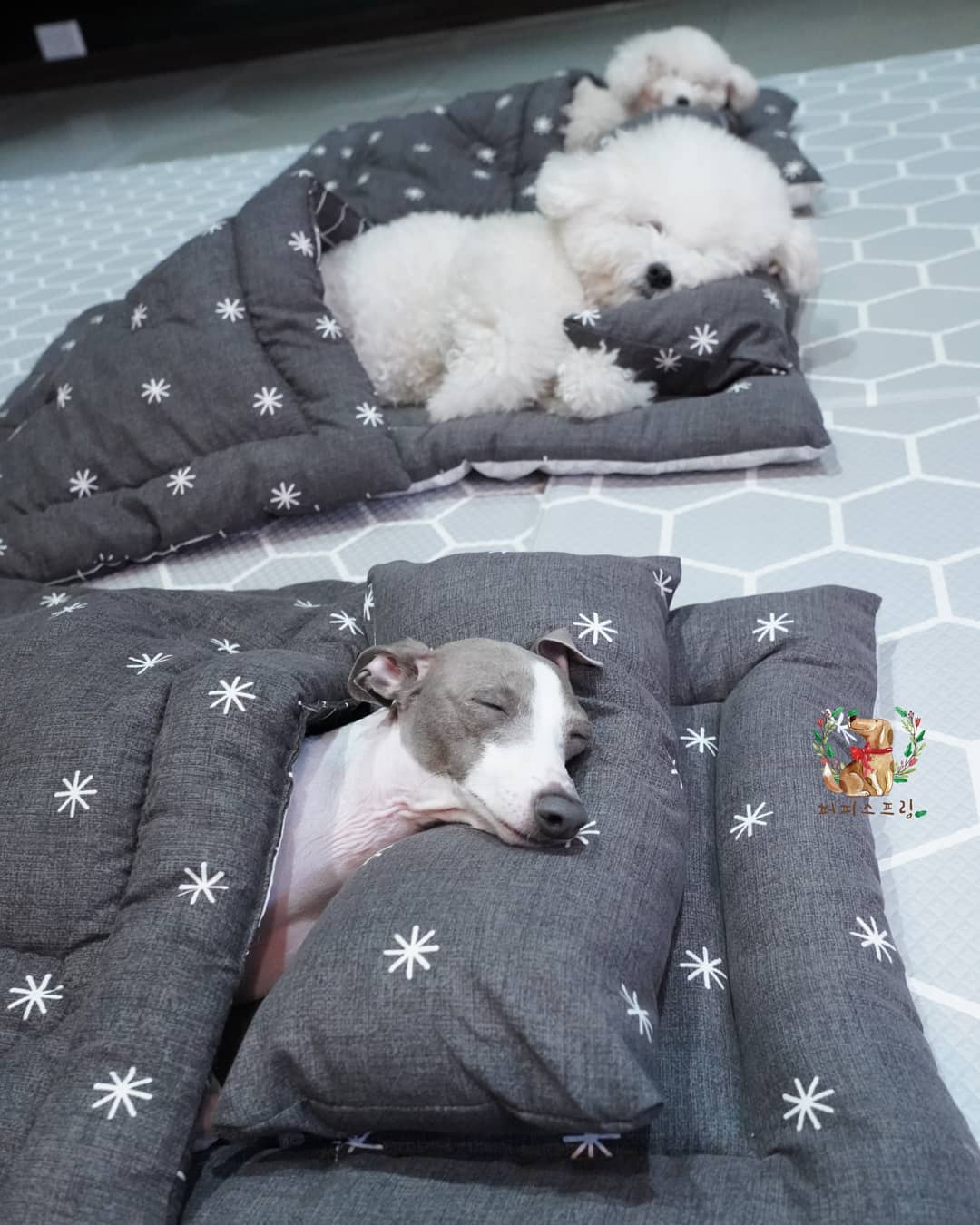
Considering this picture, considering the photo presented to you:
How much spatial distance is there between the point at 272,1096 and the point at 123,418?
4.44 ft

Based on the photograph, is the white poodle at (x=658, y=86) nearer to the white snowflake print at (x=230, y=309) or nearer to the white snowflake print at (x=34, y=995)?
the white snowflake print at (x=230, y=309)

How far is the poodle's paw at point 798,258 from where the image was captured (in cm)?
199

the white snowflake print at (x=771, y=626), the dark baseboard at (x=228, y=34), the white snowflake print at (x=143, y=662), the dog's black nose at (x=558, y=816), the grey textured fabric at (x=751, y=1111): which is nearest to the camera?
the grey textured fabric at (x=751, y=1111)

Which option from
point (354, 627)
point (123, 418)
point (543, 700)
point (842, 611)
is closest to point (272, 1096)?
point (543, 700)

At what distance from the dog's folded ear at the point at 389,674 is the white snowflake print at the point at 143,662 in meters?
0.24

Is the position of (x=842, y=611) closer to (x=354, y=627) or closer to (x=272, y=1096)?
(x=354, y=627)

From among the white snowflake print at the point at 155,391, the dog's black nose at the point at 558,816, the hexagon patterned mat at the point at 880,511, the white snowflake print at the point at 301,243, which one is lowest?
the hexagon patterned mat at the point at 880,511

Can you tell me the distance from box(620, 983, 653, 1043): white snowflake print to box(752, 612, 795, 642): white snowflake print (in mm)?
566

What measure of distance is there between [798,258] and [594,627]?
46.7 inches

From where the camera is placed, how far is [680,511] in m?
1.72

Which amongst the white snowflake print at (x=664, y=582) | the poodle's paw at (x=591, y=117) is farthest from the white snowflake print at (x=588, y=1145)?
the poodle's paw at (x=591, y=117)

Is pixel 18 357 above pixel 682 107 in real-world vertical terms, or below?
below

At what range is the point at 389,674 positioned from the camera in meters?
1.08

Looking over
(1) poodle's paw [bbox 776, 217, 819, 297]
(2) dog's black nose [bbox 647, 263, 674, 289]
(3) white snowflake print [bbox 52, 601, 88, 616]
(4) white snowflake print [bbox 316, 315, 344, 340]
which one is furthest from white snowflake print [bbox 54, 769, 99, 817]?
(1) poodle's paw [bbox 776, 217, 819, 297]
